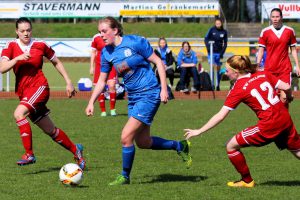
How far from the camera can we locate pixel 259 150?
11695mm

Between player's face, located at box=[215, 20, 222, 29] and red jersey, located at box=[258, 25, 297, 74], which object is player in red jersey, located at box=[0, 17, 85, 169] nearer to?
red jersey, located at box=[258, 25, 297, 74]

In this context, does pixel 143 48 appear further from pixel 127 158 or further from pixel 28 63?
pixel 28 63

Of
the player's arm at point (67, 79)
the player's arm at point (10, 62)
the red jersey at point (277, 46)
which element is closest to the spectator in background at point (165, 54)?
the red jersey at point (277, 46)

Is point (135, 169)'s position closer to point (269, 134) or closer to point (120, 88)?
point (269, 134)

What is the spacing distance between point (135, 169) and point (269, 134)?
2251mm

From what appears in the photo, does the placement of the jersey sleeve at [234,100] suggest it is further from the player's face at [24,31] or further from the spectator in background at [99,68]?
the spectator in background at [99,68]

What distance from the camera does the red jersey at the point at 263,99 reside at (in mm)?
8047

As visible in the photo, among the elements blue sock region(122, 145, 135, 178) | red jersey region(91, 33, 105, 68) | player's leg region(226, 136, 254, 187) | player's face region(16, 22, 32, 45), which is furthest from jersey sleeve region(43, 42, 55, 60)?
red jersey region(91, 33, 105, 68)

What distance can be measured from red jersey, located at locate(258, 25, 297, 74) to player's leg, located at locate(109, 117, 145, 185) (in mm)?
5226

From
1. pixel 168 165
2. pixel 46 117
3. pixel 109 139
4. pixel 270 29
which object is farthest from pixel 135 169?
pixel 270 29

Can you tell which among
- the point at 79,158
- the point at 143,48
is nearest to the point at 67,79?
the point at 79,158

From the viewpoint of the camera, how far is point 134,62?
862 cm

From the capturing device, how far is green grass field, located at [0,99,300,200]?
813 cm

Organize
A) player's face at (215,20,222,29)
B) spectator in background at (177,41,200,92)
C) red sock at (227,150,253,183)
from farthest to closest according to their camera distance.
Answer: player's face at (215,20,222,29) < spectator in background at (177,41,200,92) < red sock at (227,150,253,183)
